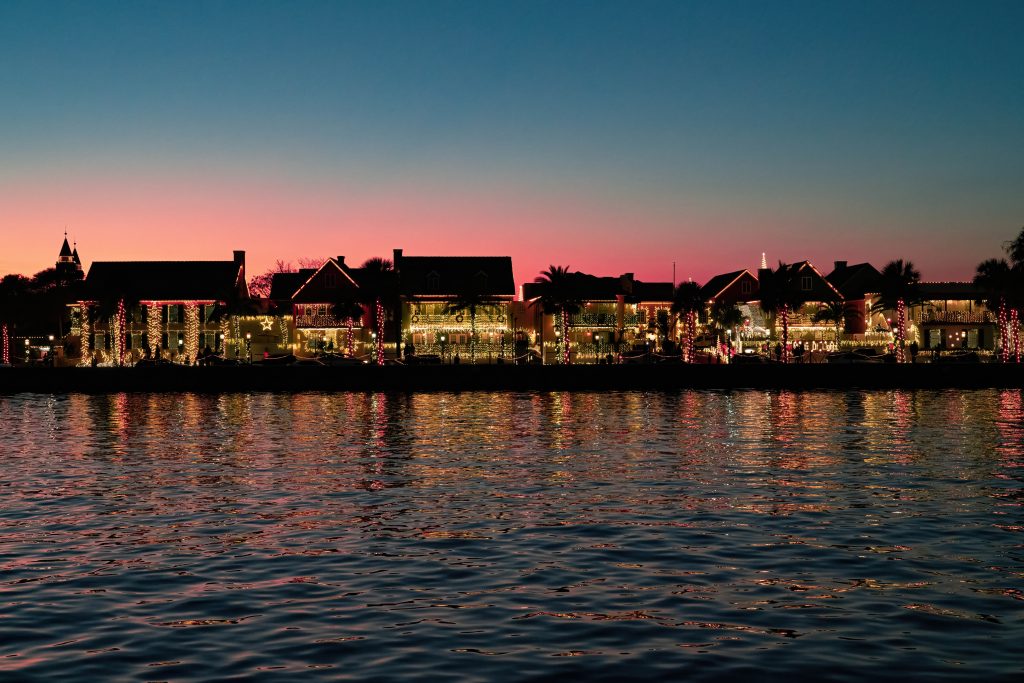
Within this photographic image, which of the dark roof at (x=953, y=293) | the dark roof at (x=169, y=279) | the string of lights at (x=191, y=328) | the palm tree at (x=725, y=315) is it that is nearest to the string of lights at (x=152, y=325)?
the dark roof at (x=169, y=279)

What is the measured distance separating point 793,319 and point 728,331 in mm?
9563

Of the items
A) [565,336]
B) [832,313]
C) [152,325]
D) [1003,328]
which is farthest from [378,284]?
[1003,328]

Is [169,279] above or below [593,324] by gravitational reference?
above

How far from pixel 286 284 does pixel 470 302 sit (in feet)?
76.0

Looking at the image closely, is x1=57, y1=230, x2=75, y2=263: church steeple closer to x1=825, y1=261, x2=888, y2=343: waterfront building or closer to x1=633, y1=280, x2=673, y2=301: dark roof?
x1=633, y1=280, x2=673, y2=301: dark roof

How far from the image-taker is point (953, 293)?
124 m

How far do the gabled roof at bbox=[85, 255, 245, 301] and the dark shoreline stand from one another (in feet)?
73.1

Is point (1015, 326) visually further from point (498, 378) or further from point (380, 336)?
point (380, 336)

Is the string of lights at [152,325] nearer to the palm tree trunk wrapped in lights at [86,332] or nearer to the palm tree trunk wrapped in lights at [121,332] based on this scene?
the palm tree trunk wrapped in lights at [121,332]

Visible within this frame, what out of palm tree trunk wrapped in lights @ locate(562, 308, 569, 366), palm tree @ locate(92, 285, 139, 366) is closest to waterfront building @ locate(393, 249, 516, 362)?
palm tree trunk wrapped in lights @ locate(562, 308, 569, 366)

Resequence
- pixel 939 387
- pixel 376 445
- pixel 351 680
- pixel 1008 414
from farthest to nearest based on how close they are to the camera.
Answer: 1. pixel 939 387
2. pixel 1008 414
3. pixel 376 445
4. pixel 351 680

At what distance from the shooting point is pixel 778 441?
4347 cm

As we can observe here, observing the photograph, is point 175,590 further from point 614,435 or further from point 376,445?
point 614,435

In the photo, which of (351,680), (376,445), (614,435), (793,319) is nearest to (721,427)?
(614,435)
